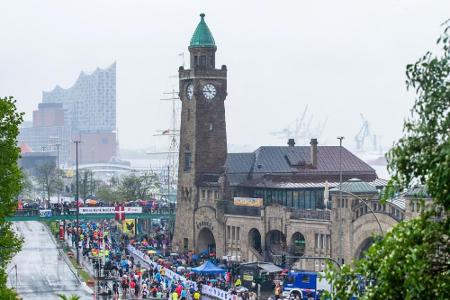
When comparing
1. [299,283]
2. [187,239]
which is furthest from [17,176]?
[187,239]

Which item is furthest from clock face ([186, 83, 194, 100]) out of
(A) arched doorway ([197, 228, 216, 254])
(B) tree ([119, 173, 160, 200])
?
(B) tree ([119, 173, 160, 200])

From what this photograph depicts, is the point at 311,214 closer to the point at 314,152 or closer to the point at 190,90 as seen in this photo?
the point at 314,152

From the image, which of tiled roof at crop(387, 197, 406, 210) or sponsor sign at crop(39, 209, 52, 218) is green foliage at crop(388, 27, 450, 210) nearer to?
tiled roof at crop(387, 197, 406, 210)

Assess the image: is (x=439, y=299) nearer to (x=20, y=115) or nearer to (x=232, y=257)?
(x=20, y=115)

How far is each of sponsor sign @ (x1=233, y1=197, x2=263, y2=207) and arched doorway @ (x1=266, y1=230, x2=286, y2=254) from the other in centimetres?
261

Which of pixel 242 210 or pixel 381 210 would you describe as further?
pixel 242 210

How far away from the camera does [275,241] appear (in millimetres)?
101062

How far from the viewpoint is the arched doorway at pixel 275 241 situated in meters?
99.8

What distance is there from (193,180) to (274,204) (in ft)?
56.8

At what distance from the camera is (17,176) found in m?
52.7

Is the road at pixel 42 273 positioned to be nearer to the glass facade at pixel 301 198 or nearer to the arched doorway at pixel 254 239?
the arched doorway at pixel 254 239

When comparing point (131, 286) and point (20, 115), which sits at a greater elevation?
point (20, 115)

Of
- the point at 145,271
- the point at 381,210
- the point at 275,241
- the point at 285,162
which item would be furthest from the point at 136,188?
the point at 381,210

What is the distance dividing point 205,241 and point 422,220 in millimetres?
90907
